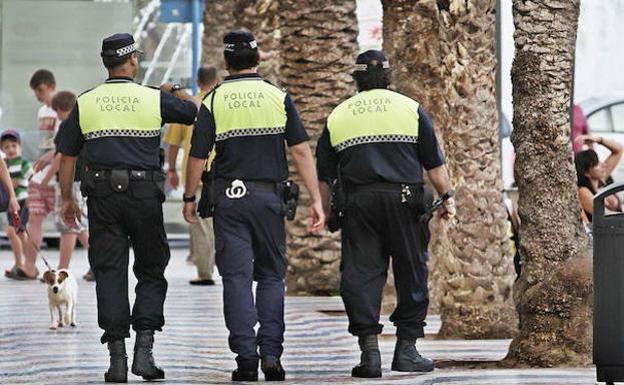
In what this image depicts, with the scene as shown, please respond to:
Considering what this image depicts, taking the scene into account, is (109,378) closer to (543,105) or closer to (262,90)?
(262,90)

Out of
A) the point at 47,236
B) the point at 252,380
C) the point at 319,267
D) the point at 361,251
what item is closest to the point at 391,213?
the point at 361,251

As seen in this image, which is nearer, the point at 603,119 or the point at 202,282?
the point at 202,282

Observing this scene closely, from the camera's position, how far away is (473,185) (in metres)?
15.1

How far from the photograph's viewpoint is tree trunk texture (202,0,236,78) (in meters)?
25.1

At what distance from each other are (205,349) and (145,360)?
2325mm

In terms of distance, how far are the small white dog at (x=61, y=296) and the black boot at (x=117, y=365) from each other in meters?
3.59

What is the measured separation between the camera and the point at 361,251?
40.4ft

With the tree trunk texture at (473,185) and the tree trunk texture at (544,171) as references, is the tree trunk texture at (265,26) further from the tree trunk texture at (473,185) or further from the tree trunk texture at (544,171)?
the tree trunk texture at (544,171)

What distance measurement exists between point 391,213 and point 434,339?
301 cm

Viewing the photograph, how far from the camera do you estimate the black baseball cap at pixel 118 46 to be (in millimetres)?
11922

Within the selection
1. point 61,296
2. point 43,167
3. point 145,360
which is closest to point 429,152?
point 145,360

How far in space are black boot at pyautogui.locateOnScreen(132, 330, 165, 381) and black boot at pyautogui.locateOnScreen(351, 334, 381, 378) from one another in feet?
3.59

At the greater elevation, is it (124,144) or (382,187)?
(124,144)

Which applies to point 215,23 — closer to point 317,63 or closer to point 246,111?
point 317,63
